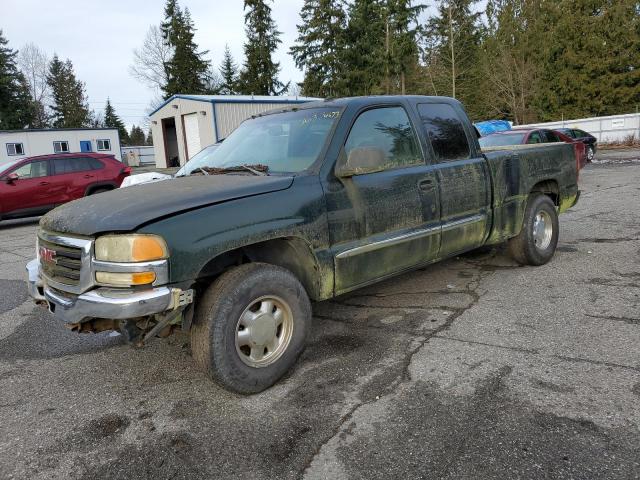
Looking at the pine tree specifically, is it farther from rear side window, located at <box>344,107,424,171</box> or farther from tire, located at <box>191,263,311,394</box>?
tire, located at <box>191,263,311,394</box>

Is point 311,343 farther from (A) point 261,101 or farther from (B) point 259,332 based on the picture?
(A) point 261,101

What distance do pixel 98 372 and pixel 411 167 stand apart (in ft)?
9.51

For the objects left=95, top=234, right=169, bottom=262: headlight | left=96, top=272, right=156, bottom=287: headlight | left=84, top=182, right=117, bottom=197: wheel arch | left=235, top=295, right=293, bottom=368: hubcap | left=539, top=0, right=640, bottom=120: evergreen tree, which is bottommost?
left=235, top=295, right=293, bottom=368: hubcap

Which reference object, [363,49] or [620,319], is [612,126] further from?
[620,319]

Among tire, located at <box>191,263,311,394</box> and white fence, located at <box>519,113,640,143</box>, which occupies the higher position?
white fence, located at <box>519,113,640,143</box>

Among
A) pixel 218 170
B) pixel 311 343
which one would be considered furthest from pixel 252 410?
pixel 218 170

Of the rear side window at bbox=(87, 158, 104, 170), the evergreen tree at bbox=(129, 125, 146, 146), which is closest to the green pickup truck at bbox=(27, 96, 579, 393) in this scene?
the rear side window at bbox=(87, 158, 104, 170)

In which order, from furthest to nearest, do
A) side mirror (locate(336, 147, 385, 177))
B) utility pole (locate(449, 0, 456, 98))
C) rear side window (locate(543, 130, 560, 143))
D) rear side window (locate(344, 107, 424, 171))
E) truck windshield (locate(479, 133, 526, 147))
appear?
utility pole (locate(449, 0, 456, 98))
rear side window (locate(543, 130, 560, 143))
truck windshield (locate(479, 133, 526, 147))
rear side window (locate(344, 107, 424, 171))
side mirror (locate(336, 147, 385, 177))

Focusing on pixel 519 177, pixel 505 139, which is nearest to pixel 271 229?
pixel 519 177

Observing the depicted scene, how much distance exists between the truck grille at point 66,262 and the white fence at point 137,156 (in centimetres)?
4342

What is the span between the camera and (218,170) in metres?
3.93

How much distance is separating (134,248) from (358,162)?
164 centimetres

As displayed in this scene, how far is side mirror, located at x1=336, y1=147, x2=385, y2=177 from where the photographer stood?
351 cm

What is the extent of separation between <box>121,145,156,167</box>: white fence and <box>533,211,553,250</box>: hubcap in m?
42.8
